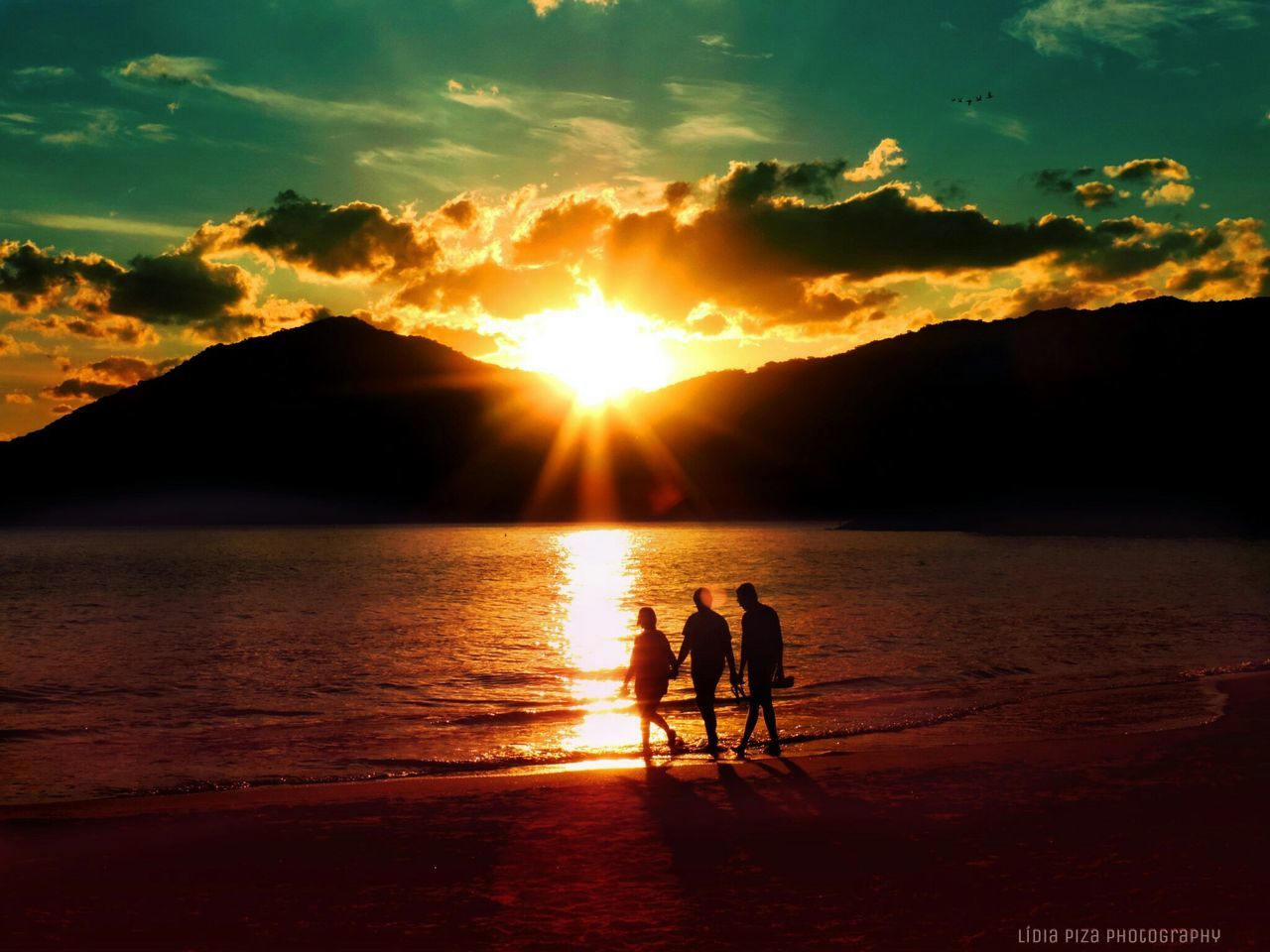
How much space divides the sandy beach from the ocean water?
8.44ft

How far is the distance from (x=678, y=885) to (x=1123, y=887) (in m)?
3.61

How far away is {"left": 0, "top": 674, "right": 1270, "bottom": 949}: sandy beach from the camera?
26.4ft

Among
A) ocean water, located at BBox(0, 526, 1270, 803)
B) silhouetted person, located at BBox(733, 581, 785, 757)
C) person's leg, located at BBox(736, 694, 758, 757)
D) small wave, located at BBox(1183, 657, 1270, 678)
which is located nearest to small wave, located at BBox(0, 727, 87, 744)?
ocean water, located at BBox(0, 526, 1270, 803)

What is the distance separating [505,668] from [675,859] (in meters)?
18.3

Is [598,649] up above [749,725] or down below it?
below

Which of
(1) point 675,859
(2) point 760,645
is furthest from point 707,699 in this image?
(1) point 675,859

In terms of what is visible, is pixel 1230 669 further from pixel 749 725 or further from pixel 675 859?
pixel 675 859

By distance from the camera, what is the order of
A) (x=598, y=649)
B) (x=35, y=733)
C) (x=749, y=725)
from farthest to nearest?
(x=598, y=649)
(x=35, y=733)
(x=749, y=725)

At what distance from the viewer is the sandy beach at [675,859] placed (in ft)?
26.4

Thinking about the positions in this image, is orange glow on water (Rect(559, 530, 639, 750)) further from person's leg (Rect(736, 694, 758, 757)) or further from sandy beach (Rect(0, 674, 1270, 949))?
sandy beach (Rect(0, 674, 1270, 949))

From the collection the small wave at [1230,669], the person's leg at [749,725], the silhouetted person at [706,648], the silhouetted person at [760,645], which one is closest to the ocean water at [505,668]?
the small wave at [1230,669]

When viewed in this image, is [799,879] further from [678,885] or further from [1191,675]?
[1191,675]

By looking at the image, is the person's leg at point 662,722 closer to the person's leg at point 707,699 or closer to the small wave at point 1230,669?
the person's leg at point 707,699

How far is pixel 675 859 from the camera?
388 inches
